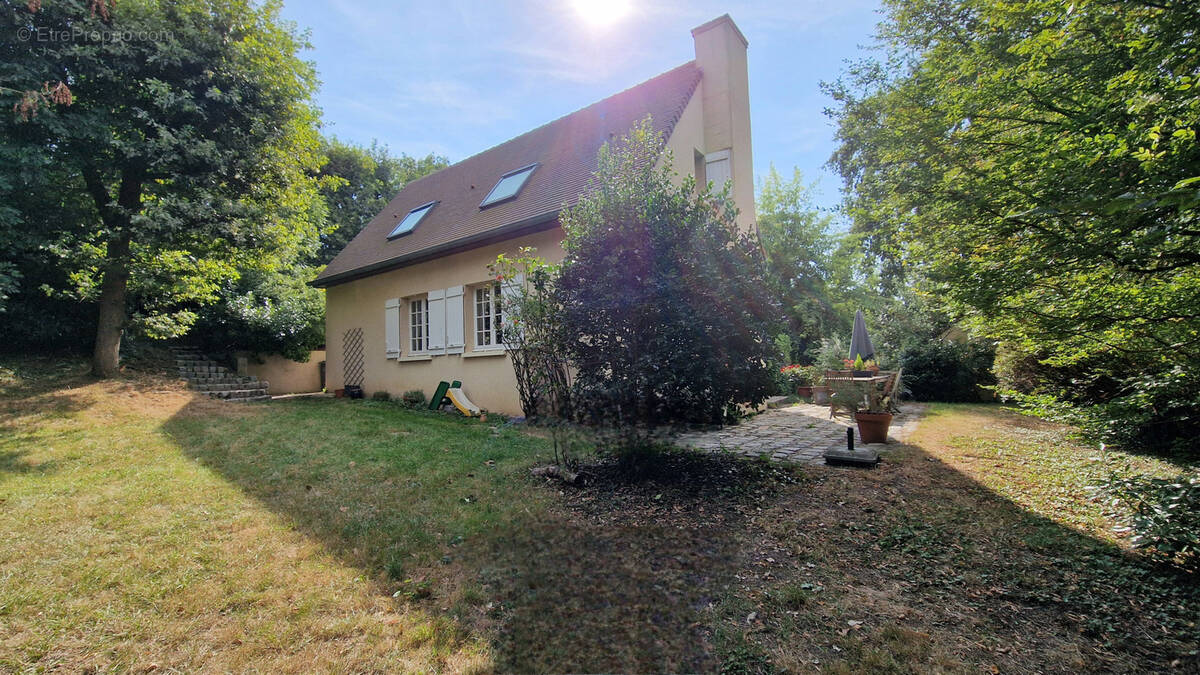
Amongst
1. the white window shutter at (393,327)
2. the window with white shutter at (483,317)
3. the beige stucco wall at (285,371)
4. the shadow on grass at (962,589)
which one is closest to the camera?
the shadow on grass at (962,589)

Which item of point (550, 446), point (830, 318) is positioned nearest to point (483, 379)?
point (550, 446)

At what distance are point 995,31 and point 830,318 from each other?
16795 mm

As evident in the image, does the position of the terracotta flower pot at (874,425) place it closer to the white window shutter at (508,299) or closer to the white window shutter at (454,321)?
the white window shutter at (508,299)

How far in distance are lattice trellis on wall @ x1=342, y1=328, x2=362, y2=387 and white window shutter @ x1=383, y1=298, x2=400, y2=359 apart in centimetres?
137

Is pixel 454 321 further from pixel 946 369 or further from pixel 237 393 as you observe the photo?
pixel 946 369

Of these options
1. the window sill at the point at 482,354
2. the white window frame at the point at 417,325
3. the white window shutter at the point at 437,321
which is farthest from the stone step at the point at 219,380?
the window sill at the point at 482,354

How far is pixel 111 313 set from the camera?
8.68 metres

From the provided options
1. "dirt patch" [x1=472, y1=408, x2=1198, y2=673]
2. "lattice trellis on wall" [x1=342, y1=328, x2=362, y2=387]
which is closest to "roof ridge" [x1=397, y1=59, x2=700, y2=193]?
"lattice trellis on wall" [x1=342, y1=328, x2=362, y2=387]

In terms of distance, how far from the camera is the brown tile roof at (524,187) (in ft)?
27.7

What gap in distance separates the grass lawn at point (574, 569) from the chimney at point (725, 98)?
6.64 m

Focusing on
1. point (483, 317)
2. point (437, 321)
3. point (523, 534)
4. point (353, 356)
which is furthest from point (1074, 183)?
point (353, 356)

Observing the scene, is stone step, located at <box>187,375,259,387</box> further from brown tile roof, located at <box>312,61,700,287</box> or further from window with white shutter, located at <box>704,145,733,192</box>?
window with white shutter, located at <box>704,145,733,192</box>

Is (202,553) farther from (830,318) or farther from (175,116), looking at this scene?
(830,318)

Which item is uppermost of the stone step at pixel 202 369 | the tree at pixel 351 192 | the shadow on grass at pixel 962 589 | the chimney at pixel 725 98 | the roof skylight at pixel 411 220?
the tree at pixel 351 192
